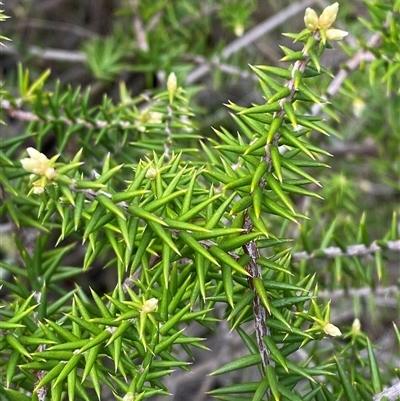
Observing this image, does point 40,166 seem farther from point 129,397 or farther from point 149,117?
point 149,117

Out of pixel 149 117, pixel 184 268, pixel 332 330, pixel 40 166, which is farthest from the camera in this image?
pixel 149 117

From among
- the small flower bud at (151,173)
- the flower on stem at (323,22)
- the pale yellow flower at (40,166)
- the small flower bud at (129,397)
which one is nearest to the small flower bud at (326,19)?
the flower on stem at (323,22)

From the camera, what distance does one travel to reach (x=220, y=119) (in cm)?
304

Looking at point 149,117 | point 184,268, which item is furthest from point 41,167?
point 149,117

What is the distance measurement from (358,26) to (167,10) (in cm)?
106

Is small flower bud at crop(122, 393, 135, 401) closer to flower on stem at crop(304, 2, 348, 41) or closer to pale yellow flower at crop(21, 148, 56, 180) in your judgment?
pale yellow flower at crop(21, 148, 56, 180)

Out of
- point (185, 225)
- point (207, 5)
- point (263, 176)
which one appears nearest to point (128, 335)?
point (185, 225)

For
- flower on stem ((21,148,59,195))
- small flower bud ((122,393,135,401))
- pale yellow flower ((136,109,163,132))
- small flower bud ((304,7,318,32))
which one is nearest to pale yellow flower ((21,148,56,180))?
flower on stem ((21,148,59,195))

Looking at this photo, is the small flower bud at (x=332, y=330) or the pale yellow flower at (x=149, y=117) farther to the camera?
the pale yellow flower at (x=149, y=117)

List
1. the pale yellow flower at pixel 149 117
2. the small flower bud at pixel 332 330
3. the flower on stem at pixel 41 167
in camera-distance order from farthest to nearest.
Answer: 1. the pale yellow flower at pixel 149 117
2. the small flower bud at pixel 332 330
3. the flower on stem at pixel 41 167

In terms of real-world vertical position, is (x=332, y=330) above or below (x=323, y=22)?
below

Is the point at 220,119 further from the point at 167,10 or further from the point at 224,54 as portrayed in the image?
the point at 167,10

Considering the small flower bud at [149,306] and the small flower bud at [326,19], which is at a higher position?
the small flower bud at [326,19]

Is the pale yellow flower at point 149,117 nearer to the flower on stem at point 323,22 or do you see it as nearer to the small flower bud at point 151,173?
the small flower bud at point 151,173
